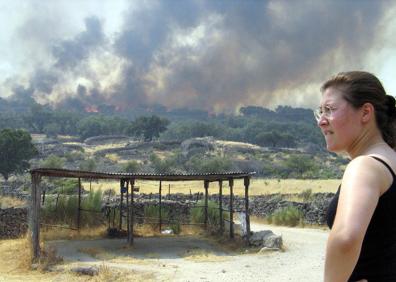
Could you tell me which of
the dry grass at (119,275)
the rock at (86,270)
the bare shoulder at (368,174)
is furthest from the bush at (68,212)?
the bare shoulder at (368,174)

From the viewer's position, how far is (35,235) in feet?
49.4

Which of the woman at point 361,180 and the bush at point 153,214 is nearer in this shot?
the woman at point 361,180

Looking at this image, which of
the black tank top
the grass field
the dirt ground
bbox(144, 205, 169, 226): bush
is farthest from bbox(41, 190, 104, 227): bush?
the grass field

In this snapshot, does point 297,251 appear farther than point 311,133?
No

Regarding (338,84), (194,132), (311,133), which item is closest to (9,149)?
(338,84)

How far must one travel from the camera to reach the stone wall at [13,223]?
20641 mm

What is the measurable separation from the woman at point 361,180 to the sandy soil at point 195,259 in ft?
36.2

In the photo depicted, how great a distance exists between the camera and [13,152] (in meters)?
59.6

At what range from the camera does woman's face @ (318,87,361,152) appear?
6.95ft

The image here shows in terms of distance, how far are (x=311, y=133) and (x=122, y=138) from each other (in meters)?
63.3

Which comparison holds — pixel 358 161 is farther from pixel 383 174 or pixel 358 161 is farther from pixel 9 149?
pixel 9 149

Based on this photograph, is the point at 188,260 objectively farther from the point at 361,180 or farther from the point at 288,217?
the point at 361,180

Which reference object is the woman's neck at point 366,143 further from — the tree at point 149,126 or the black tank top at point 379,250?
the tree at point 149,126

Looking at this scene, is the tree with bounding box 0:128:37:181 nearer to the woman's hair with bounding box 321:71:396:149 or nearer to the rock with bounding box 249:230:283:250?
the rock with bounding box 249:230:283:250
